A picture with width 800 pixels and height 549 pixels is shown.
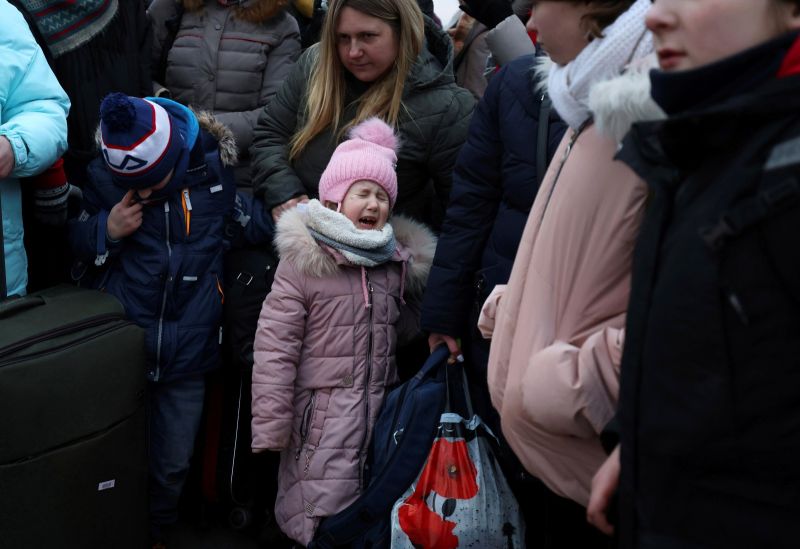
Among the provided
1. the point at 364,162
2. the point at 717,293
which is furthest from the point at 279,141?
the point at 717,293

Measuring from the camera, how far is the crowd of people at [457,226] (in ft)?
3.98

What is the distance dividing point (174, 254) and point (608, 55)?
181 cm

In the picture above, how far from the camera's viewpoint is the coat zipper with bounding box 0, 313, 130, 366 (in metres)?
2.54

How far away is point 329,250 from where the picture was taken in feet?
9.02

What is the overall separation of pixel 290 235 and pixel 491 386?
3.95ft

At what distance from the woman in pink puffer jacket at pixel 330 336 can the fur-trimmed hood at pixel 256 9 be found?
823 mm

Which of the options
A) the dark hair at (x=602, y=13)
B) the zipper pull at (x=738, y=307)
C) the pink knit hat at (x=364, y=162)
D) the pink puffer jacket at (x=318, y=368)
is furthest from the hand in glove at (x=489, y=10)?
the zipper pull at (x=738, y=307)

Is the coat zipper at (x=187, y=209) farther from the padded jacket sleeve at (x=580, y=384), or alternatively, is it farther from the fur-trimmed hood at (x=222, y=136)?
the padded jacket sleeve at (x=580, y=384)

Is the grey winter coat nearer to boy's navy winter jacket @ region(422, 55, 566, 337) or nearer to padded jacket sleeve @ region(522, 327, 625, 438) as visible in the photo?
boy's navy winter jacket @ region(422, 55, 566, 337)

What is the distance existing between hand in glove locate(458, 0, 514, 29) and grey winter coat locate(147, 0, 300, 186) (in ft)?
2.23

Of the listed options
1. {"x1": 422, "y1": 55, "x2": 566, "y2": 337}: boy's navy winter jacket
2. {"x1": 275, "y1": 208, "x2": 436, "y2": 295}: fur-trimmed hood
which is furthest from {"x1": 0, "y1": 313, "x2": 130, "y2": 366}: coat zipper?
{"x1": 422, "y1": 55, "x2": 566, "y2": 337}: boy's navy winter jacket

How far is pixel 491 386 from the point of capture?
1.76 metres

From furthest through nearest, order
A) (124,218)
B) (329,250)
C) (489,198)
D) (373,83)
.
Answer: (373,83), (124,218), (329,250), (489,198)

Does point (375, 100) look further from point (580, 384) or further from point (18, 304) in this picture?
point (580, 384)
